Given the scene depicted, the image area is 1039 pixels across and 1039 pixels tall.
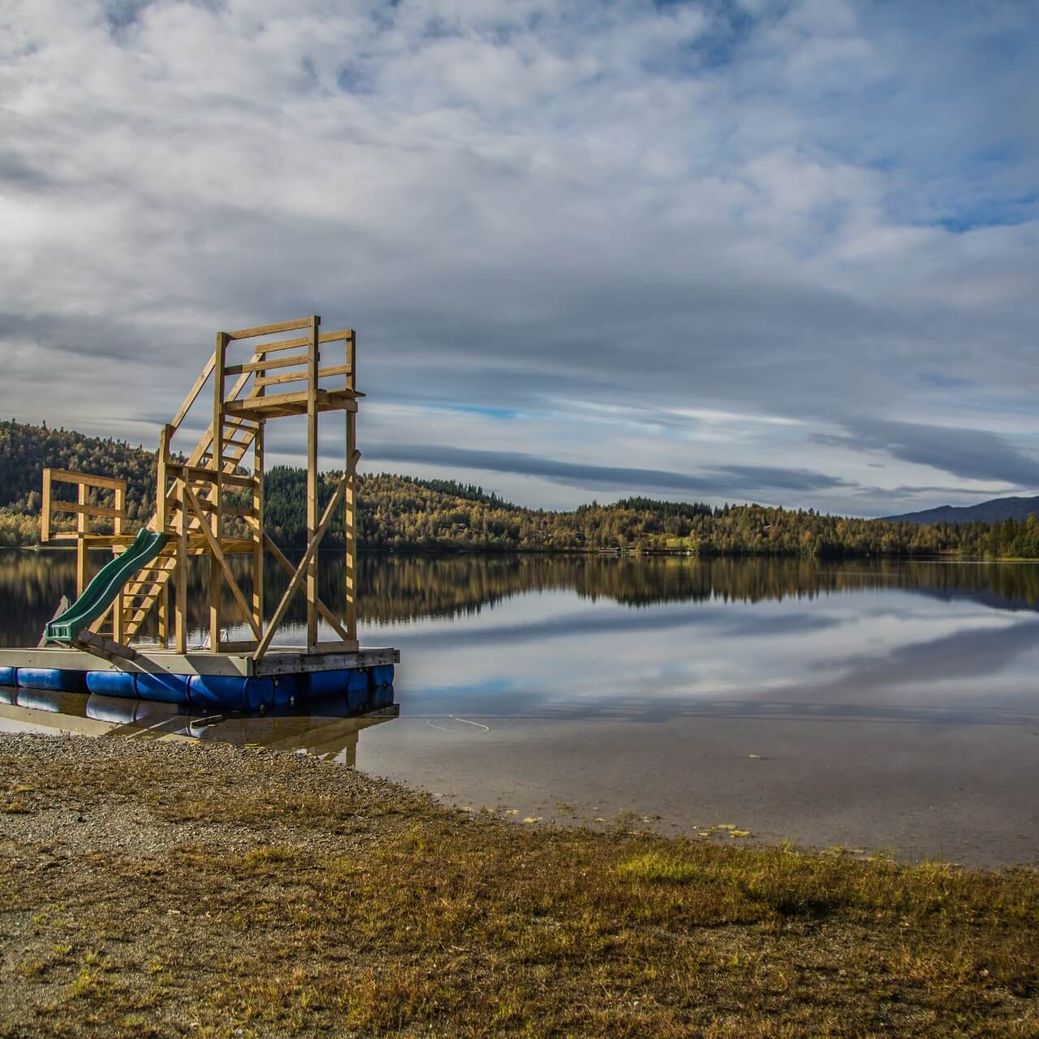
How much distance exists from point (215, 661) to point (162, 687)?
5.72 feet

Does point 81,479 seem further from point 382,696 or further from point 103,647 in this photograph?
point 382,696

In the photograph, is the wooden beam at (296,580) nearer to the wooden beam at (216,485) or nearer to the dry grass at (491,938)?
the wooden beam at (216,485)

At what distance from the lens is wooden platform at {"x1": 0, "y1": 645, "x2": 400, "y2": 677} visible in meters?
21.4

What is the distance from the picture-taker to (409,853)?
33.8ft

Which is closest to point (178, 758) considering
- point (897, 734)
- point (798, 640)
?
point (897, 734)

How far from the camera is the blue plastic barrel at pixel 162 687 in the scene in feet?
72.2

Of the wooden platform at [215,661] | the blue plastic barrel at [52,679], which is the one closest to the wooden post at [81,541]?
the wooden platform at [215,661]

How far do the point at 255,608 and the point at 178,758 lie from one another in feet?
28.8

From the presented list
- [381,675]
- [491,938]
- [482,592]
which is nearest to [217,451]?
[381,675]

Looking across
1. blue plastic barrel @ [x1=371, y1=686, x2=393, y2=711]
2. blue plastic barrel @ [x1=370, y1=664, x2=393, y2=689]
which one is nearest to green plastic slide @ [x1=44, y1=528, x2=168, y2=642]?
blue plastic barrel @ [x1=370, y1=664, x2=393, y2=689]

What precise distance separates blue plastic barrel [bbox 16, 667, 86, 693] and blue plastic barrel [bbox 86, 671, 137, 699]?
92 cm

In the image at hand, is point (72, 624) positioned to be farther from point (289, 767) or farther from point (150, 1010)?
point (150, 1010)

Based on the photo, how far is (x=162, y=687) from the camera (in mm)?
22281

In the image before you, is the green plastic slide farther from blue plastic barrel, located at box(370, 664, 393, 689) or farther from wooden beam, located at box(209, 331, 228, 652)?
blue plastic barrel, located at box(370, 664, 393, 689)
